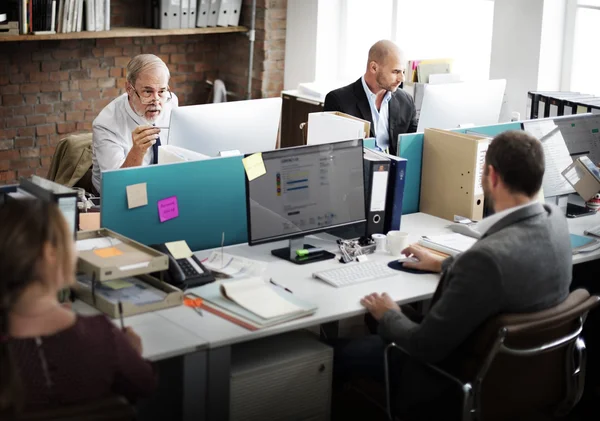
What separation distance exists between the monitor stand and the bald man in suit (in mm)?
1724

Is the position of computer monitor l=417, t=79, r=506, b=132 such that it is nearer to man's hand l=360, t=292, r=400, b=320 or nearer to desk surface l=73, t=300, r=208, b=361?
man's hand l=360, t=292, r=400, b=320

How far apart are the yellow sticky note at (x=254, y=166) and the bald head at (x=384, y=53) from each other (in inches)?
82.9

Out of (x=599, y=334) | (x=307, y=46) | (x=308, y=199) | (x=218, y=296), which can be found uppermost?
(x=307, y=46)

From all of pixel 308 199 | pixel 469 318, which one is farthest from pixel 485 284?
pixel 308 199

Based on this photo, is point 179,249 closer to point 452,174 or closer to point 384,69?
point 452,174

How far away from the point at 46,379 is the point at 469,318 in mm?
1169

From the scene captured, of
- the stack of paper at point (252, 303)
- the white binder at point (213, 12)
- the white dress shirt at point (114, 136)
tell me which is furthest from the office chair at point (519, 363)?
the white binder at point (213, 12)

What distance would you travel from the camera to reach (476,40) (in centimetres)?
612

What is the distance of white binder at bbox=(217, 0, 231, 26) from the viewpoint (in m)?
6.57

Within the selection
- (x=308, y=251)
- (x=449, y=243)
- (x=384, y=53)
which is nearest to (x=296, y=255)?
(x=308, y=251)

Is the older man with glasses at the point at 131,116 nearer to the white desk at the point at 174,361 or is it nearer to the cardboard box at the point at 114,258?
the cardboard box at the point at 114,258

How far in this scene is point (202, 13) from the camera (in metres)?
6.52

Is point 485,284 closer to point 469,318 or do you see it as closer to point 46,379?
point 469,318

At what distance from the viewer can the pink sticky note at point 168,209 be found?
10.8 ft
